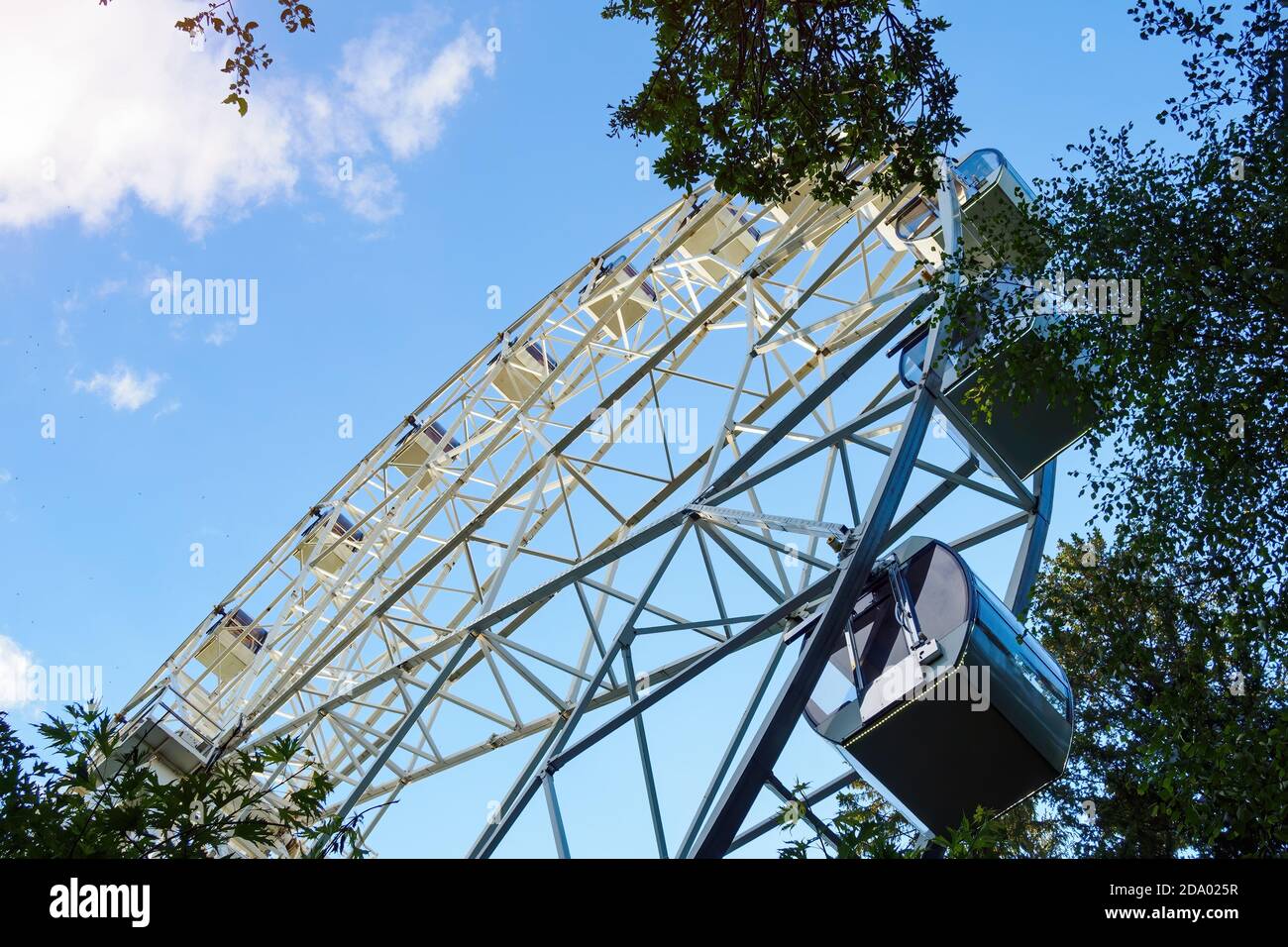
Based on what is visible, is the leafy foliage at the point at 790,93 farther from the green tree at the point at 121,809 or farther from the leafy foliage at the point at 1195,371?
the green tree at the point at 121,809

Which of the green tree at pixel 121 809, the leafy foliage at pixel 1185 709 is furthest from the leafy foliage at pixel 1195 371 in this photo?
the green tree at pixel 121 809

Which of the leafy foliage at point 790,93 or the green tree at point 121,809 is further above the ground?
the leafy foliage at point 790,93

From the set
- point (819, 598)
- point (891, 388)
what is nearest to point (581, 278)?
point (891, 388)

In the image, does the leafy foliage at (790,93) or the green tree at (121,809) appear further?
the leafy foliage at (790,93)

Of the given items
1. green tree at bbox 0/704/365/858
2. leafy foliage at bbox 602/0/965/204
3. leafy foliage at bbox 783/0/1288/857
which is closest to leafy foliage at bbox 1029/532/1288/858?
leafy foliage at bbox 783/0/1288/857

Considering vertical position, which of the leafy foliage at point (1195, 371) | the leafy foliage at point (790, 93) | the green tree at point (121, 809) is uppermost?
the leafy foliage at point (790, 93)

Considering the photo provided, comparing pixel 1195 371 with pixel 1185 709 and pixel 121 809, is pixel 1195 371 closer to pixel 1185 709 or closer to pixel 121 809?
pixel 1185 709

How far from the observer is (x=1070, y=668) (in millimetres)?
17344

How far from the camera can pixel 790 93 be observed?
30.3 ft

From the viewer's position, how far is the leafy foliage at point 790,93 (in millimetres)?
9133

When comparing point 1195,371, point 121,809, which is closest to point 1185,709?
point 1195,371

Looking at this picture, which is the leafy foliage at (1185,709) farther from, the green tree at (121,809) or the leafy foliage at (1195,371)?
the green tree at (121,809)
